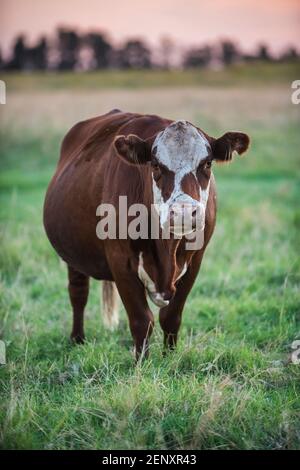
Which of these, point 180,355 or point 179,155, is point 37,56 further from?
point 179,155

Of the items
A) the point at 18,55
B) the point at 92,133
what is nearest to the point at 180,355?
the point at 92,133

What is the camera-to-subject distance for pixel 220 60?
39469 mm

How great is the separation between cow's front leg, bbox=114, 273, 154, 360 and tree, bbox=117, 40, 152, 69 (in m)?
32.5

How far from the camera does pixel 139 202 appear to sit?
5117 mm

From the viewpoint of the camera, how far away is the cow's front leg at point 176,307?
536 cm

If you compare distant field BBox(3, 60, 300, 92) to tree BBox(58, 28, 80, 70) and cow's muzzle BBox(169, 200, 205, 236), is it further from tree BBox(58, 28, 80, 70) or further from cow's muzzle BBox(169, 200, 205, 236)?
cow's muzzle BBox(169, 200, 205, 236)

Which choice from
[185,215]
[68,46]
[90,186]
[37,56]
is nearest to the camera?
[185,215]

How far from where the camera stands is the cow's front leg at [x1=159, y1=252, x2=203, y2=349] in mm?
5359

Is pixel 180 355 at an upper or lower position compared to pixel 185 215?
lower

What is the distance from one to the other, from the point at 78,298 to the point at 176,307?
54.6 inches

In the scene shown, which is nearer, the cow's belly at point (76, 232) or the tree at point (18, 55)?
the cow's belly at point (76, 232)

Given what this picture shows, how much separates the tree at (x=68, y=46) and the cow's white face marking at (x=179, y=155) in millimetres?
30637

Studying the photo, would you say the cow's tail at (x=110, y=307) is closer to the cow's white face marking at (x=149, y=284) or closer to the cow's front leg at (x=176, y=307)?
the cow's front leg at (x=176, y=307)

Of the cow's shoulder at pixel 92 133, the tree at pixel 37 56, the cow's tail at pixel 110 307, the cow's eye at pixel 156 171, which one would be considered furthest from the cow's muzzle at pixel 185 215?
the tree at pixel 37 56
